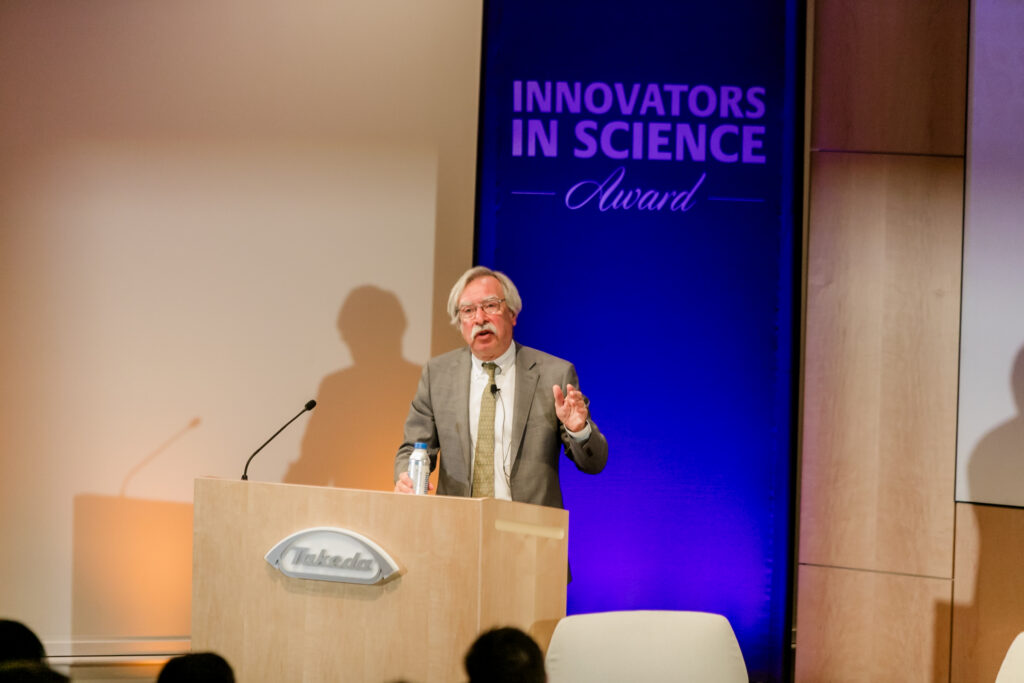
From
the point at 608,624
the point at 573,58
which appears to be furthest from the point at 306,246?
the point at 608,624

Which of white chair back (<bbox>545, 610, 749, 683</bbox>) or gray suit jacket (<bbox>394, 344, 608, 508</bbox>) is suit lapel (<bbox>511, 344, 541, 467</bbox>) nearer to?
gray suit jacket (<bbox>394, 344, 608, 508</bbox>)

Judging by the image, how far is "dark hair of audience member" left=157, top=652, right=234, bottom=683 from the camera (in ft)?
4.87

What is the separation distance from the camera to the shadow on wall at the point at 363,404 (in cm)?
454

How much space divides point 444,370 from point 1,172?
2.59 metres

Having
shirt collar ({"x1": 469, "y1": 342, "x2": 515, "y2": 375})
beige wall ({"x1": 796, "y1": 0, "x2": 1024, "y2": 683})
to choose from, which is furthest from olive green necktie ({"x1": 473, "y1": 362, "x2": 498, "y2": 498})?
beige wall ({"x1": 796, "y1": 0, "x2": 1024, "y2": 683})

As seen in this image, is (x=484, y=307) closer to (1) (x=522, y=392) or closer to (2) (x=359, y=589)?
(1) (x=522, y=392)

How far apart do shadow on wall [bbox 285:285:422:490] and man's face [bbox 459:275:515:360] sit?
3.94 feet

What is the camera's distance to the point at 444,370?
3412 mm

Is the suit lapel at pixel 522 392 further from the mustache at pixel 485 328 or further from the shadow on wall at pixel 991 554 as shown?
the shadow on wall at pixel 991 554

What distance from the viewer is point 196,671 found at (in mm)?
1496

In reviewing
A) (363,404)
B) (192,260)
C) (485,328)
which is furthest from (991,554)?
(192,260)

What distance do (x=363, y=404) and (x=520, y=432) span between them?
155 centimetres

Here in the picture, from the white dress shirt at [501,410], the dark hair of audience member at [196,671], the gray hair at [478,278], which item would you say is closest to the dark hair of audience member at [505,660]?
the dark hair of audience member at [196,671]

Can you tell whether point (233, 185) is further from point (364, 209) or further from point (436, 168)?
point (436, 168)
